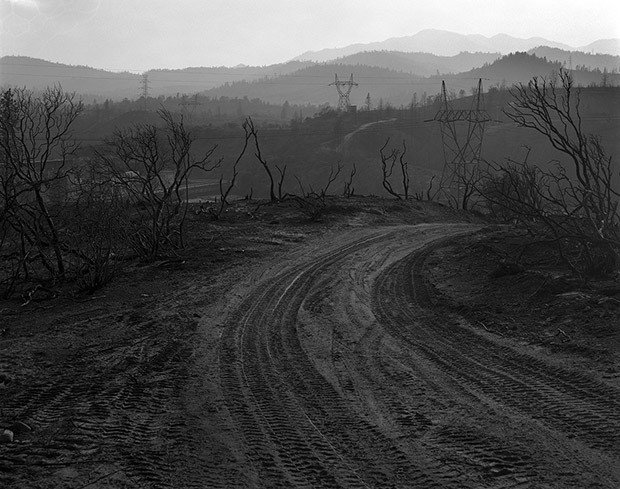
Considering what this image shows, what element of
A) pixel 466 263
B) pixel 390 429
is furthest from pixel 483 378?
pixel 466 263

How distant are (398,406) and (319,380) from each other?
1243mm

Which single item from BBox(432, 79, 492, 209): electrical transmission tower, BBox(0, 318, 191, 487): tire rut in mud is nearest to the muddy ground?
BBox(0, 318, 191, 487): tire rut in mud

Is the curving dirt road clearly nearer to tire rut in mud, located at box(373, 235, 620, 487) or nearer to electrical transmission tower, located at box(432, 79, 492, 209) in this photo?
tire rut in mud, located at box(373, 235, 620, 487)

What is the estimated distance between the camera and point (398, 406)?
6.80 meters

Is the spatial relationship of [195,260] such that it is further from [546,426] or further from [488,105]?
[488,105]

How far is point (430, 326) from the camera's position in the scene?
996 centimetres

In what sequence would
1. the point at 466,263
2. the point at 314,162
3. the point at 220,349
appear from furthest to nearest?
the point at 314,162 → the point at 466,263 → the point at 220,349

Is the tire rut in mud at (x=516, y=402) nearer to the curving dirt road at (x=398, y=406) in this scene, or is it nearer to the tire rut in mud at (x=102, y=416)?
the curving dirt road at (x=398, y=406)

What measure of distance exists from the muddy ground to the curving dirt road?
25 millimetres

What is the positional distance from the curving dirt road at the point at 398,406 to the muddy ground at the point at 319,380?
0.03 m

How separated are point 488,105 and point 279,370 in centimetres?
8658

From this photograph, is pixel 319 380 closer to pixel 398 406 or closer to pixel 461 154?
pixel 398 406

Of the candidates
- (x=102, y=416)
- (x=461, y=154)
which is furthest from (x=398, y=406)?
(x=461, y=154)

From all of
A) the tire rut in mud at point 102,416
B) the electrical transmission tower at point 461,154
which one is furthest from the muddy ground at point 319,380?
the electrical transmission tower at point 461,154
